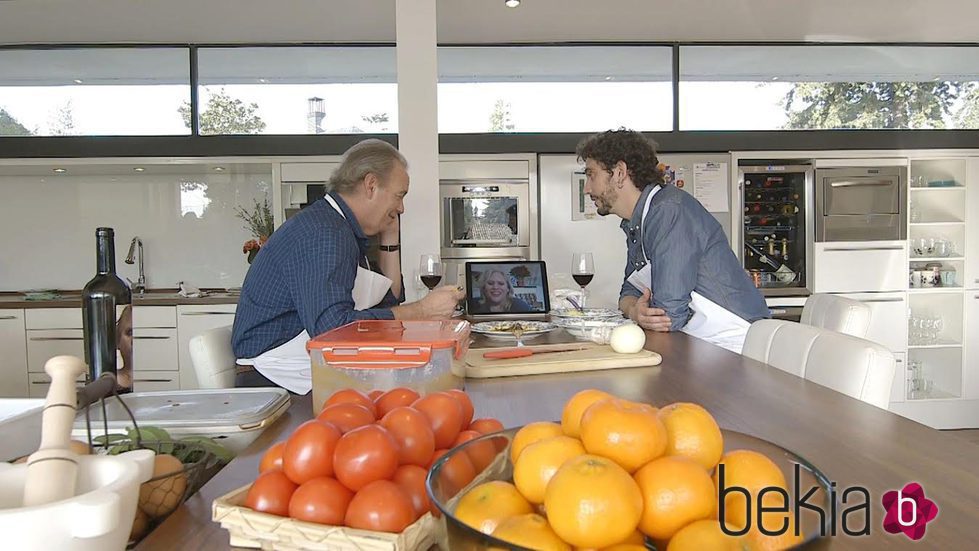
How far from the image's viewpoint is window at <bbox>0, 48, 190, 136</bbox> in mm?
4492

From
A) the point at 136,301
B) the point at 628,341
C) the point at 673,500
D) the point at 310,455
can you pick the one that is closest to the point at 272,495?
the point at 310,455

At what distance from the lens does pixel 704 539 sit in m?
0.47

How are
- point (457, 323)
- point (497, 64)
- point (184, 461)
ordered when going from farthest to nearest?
1. point (497, 64)
2. point (457, 323)
3. point (184, 461)

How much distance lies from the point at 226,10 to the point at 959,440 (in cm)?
409

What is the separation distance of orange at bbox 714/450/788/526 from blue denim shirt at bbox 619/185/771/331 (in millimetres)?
1789

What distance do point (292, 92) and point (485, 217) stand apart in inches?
63.3

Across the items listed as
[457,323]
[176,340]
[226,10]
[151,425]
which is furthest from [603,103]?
[151,425]

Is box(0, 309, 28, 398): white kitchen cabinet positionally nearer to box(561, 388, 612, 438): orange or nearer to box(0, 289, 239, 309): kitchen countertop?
box(0, 289, 239, 309): kitchen countertop

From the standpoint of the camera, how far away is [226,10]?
3855 mm

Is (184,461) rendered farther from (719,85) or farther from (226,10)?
(719,85)

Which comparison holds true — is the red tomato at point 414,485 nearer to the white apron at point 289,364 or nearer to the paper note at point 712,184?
the white apron at point 289,364

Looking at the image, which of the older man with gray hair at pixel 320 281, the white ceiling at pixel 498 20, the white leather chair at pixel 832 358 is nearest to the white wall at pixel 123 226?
the white ceiling at pixel 498 20

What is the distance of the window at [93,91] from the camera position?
449 centimetres

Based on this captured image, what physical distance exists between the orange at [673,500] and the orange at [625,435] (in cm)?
3
